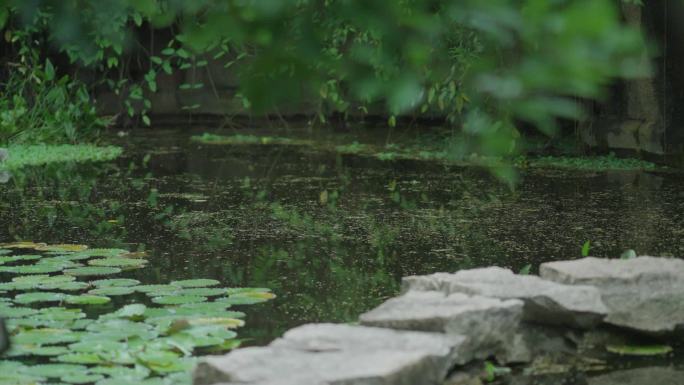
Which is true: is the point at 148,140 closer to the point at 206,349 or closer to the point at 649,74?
the point at 649,74

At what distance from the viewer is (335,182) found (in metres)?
6.75

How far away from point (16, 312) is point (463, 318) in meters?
1.39

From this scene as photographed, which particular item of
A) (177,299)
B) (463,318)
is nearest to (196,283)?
(177,299)

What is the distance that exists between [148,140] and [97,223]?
3975 mm

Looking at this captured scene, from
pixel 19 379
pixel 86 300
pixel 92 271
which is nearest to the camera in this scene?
pixel 19 379

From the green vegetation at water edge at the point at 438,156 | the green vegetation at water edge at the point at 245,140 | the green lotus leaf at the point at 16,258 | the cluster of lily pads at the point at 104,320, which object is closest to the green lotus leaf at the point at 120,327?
the cluster of lily pads at the point at 104,320

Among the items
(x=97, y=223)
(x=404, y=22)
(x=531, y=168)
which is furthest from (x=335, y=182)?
(x=404, y=22)

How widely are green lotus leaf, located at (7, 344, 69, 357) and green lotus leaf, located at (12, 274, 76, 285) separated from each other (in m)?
0.83

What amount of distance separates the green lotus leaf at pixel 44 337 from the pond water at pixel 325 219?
0.48 meters

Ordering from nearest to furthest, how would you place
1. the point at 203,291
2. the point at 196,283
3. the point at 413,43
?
1. the point at 413,43
2. the point at 203,291
3. the point at 196,283

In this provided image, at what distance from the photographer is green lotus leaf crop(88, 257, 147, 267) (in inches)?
170

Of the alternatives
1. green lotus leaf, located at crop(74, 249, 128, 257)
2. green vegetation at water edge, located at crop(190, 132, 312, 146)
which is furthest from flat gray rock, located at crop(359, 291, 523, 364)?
green vegetation at water edge, located at crop(190, 132, 312, 146)

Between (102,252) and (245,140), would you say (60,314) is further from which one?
(245,140)

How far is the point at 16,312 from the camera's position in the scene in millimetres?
3516
